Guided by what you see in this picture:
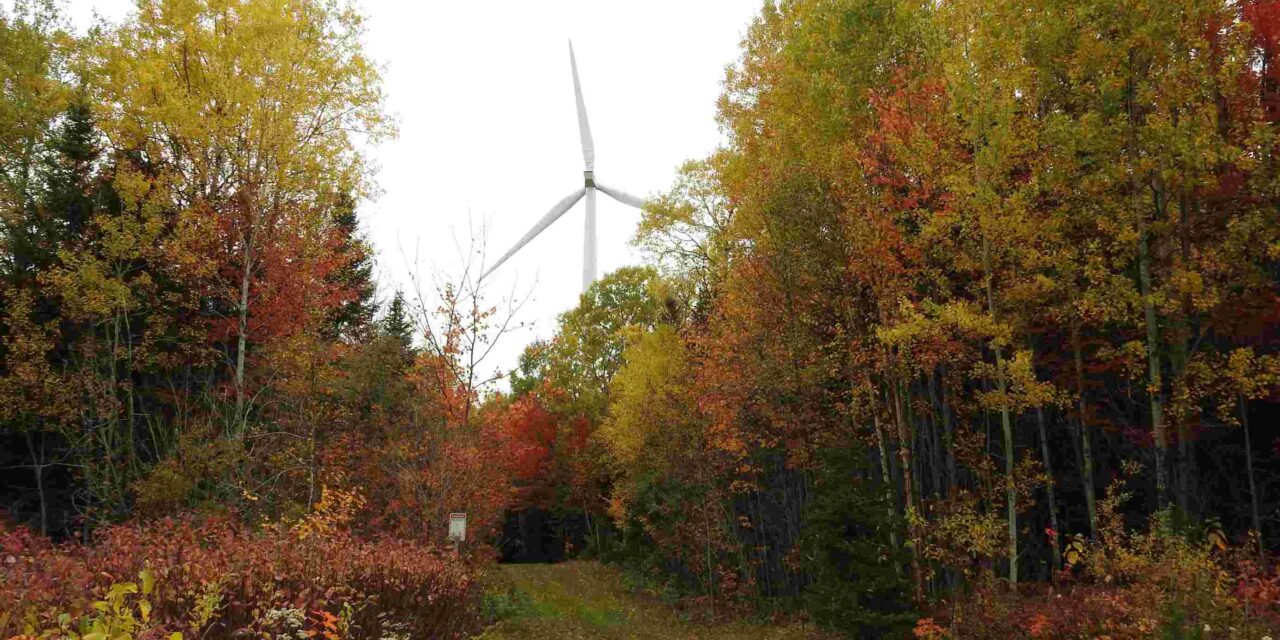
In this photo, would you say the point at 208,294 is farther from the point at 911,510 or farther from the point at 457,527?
the point at 911,510

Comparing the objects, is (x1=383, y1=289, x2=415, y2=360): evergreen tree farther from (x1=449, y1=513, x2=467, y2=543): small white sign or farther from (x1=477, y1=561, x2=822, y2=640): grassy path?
(x1=449, y1=513, x2=467, y2=543): small white sign

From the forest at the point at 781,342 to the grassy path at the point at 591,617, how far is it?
1.25 meters

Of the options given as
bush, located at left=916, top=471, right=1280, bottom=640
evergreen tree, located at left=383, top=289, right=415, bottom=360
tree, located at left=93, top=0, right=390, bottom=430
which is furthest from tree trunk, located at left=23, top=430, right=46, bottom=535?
bush, located at left=916, top=471, right=1280, bottom=640

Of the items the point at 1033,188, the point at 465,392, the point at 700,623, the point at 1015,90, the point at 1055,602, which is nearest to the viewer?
the point at 1055,602

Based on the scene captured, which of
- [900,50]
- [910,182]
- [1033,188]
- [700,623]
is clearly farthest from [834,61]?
[700,623]

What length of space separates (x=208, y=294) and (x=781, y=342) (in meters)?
14.3

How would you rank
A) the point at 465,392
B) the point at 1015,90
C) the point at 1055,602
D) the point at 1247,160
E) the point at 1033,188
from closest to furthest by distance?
1. the point at 1247,160
2. the point at 1055,602
3. the point at 1033,188
4. the point at 1015,90
5. the point at 465,392

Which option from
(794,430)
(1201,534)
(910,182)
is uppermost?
(910,182)

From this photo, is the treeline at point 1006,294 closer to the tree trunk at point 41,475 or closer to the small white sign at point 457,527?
the small white sign at point 457,527

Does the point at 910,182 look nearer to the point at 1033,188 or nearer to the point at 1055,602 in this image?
the point at 1033,188

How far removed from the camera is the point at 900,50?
1576 cm

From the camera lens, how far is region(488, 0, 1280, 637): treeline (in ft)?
35.2

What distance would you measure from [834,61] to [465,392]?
30.7 ft

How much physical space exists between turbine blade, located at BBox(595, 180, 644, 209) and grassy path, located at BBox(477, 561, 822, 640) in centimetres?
1961
